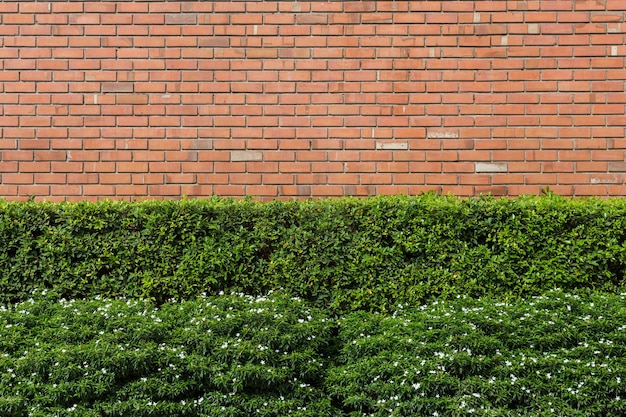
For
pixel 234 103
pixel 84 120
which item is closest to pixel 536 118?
pixel 234 103

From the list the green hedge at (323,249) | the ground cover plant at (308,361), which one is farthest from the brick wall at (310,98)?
the ground cover plant at (308,361)

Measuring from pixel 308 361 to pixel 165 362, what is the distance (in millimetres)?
909

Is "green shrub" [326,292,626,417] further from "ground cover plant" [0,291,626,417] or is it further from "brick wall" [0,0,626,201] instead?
"brick wall" [0,0,626,201]

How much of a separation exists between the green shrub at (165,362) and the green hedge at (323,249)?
459mm

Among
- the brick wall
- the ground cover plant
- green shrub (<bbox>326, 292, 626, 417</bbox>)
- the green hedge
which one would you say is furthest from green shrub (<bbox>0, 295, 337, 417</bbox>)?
the brick wall

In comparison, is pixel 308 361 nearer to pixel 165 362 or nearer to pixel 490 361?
pixel 165 362

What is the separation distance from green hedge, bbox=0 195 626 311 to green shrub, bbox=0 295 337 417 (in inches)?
18.1

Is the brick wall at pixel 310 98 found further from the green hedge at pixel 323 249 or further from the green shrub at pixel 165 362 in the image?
the green shrub at pixel 165 362

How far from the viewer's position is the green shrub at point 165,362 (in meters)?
3.51

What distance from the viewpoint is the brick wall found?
5195 millimetres

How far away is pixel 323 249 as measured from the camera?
4.60 metres

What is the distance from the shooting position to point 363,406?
3748 millimetres

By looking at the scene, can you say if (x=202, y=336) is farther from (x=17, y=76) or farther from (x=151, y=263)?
(x=17, y=76)

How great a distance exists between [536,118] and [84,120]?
4.02 metres
